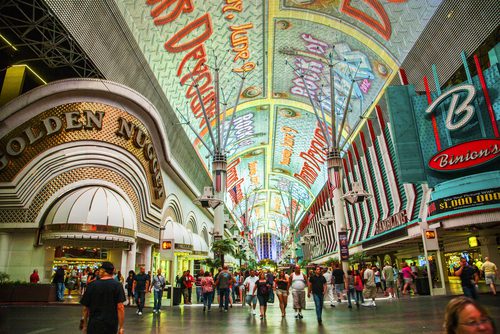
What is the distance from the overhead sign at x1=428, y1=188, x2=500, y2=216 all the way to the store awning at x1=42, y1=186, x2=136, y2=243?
1506cm

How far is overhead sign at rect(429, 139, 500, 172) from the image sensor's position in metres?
16.9

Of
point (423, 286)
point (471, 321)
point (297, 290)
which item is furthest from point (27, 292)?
point (423, 286)

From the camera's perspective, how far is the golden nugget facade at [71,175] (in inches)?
609

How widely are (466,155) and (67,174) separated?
18519mm

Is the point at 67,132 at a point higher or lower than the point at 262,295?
higher

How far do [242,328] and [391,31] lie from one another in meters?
20.0

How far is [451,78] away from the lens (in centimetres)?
1959

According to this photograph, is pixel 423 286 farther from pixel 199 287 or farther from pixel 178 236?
pixel 178 236

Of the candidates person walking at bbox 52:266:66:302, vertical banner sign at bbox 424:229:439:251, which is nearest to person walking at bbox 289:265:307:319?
vertical banner sign at bbox 424:229:439:251

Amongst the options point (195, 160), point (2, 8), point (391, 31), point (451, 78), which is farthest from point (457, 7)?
point (195, 160)

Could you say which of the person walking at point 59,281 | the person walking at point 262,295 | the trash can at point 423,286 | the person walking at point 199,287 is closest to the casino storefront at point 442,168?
the trash can at point 423,286

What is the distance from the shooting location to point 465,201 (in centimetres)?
1738

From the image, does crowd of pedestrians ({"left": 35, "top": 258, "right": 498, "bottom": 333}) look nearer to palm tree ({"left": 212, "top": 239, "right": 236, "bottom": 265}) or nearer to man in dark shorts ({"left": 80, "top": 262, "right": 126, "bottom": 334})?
man in dark shorts ({"left": 80, "top": 262, "right": 126, "bottom": 334})

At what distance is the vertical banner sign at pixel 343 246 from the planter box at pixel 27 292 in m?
15.1
